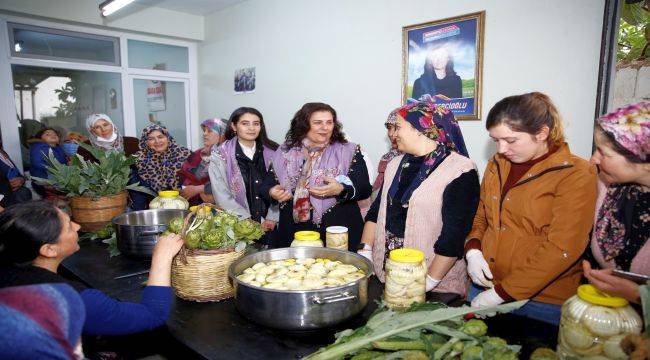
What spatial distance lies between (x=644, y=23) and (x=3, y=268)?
3.90m

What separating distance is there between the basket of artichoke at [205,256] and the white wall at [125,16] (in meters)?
5.15

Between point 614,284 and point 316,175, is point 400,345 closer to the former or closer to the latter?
point 614,284

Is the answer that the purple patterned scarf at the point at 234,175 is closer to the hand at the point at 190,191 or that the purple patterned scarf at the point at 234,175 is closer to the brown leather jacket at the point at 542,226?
the hand at the point at 190,191

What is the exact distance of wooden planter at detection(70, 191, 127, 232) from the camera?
253 centimetres

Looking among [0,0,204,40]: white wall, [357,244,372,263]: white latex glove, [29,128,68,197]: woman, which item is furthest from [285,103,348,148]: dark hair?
[0,0,204,40]: white wall

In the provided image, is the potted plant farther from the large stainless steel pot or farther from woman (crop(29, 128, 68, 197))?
woman (crop(29, 128, 68, 197))

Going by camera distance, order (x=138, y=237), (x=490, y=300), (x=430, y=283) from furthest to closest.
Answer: (x=138, y=237) < (x=430, y=283) < (x=490, y=300)

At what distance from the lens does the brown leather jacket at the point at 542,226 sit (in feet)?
4.84

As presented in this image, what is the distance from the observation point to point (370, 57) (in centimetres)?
439

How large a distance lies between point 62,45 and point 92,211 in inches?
168

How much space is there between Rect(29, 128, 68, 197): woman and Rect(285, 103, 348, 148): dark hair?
310cm

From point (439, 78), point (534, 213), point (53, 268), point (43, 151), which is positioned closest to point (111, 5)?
point (43, 151)

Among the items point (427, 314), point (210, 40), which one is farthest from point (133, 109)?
point (427, 314)

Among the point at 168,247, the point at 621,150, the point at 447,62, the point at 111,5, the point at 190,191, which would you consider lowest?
the point at 190,191
